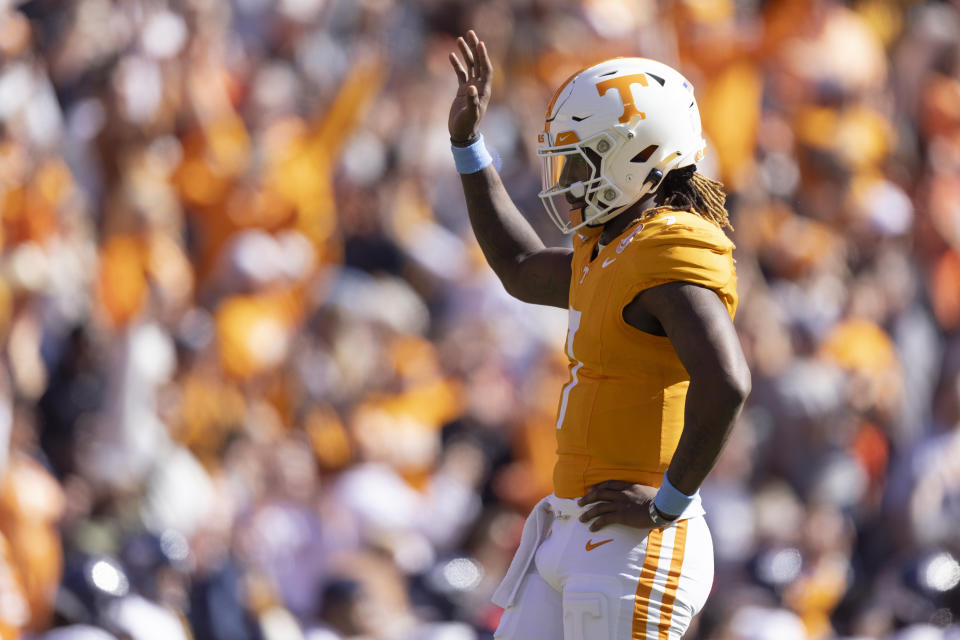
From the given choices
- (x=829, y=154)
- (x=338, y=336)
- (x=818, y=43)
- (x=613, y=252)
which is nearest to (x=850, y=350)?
(x=829, y=154)

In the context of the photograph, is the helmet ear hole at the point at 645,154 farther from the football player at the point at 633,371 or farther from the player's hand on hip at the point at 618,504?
the player's hand on hip at the point at 618,504

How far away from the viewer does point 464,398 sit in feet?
23.8

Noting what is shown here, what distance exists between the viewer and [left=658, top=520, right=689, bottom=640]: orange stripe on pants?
132 inches

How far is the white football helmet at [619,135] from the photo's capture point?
3477 mm

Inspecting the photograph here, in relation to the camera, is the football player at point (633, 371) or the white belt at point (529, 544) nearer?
the football player at point (633, 371)

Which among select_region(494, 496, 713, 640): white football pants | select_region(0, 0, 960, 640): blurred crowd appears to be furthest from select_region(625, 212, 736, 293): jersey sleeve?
select_region(0, 0, 960, 640): blurred crowd

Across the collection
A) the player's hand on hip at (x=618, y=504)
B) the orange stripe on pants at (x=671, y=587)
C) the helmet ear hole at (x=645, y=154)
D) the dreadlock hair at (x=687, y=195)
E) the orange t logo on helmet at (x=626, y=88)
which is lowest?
the orange stripe on pants at (x=671, y=587)

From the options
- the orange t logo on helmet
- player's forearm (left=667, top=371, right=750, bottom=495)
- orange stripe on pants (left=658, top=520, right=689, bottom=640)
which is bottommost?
orange stripe on pants (left=658, top=520, right=689, bottom=640)

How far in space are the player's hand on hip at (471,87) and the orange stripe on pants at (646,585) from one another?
125cm

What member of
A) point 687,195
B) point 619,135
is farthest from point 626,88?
point 687,195

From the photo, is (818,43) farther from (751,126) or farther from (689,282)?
(689,282)

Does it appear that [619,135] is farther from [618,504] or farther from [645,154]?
[618,504]

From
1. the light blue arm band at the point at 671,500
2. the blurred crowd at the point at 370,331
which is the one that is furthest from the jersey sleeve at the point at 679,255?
the blurred crowd at the point at 370,331

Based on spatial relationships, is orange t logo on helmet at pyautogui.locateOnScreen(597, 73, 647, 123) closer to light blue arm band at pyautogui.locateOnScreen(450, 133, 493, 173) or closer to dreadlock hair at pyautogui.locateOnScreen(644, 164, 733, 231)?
dreadlock hair at pyautogui.locateOnScreen(644, 164, 733, 231)
